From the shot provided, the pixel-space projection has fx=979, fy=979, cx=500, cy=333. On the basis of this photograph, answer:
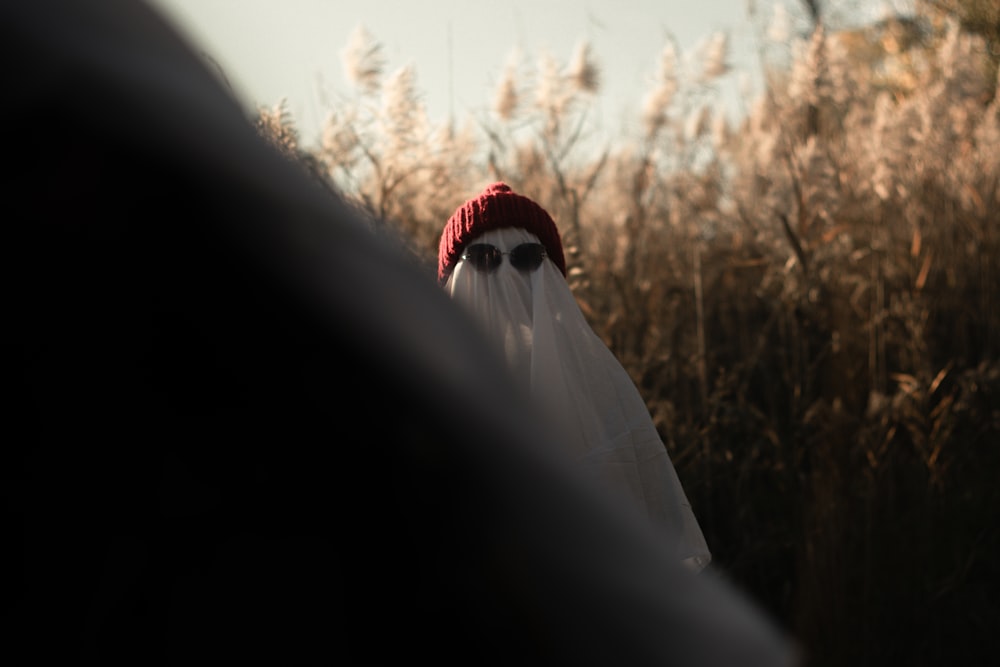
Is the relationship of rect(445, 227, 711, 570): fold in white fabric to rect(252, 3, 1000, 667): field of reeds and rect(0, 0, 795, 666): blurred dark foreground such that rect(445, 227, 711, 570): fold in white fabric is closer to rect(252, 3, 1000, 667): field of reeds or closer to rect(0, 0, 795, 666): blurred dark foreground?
rect(252, 3, 1000, 667): field of reeds

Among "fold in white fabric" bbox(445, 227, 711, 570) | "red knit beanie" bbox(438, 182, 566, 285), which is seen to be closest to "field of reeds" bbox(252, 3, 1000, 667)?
"red knit beanie" bbox(438, 182, 566, 285)

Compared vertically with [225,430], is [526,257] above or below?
above

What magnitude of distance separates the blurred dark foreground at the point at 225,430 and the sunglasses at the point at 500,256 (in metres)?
1.58

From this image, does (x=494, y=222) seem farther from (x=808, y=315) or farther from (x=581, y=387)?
(x=808, y=315)

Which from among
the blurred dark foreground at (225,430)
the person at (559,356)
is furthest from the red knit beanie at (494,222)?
the blurred dark foreground at (225,430)

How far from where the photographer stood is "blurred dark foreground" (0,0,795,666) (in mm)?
324

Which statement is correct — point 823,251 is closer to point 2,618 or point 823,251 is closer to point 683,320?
point 683,320

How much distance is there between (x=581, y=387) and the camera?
182cm

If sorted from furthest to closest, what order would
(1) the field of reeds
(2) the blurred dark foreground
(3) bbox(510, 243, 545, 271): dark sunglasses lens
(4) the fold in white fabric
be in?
(1) the field of reeds < (3) bbox(510, 243, 545, 271): dark sunglasses lens < (4) the fold in white fabric < (2) the blurred dark foreground

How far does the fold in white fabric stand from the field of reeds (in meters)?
0.64

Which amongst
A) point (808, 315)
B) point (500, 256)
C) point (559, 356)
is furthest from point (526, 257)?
point (808, 315)

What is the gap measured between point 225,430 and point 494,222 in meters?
1.68

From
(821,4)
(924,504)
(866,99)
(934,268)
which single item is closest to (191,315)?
(924,504)

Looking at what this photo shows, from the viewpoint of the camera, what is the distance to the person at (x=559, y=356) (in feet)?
5.83
